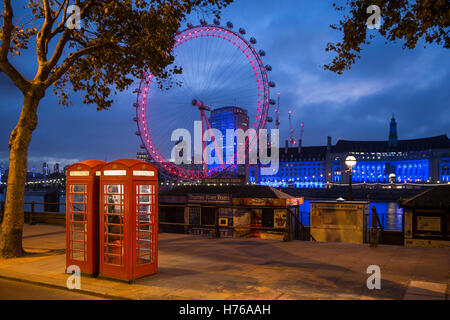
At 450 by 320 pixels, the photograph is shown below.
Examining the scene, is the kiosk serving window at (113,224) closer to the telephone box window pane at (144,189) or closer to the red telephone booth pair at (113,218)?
the red telephone booth pair at (113,218)

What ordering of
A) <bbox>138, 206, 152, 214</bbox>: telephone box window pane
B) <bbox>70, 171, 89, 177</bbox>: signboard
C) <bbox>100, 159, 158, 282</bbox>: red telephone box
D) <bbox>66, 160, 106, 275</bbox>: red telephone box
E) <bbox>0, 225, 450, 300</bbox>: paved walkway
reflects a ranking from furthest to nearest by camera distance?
<bbox>70, 171, 89, 177</bbox>: signboard < <bbox>66, 160, 106, 275</bbox>: red telephone box < <bbox>138, 206, 152, 214</bbox>: telephone box window pane < <bbox>100, 159, 158, 282</bbox>: red telephone box < <bbox>0, 225, 450, 300</bbox>: paved walkway

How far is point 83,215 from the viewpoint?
26.9ft

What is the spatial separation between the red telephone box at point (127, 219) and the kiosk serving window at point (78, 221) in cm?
59

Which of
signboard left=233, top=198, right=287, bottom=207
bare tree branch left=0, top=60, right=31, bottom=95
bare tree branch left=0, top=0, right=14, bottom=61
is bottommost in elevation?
signboard left=233, top=198, right=287, bottom=207

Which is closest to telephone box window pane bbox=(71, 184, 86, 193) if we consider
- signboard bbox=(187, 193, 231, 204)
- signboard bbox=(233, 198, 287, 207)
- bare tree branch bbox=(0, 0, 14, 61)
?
bare tree branch bbox=(0, 0, 14, 61)

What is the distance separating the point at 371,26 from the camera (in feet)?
33.1

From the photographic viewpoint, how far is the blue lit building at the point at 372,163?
133125 millimetres

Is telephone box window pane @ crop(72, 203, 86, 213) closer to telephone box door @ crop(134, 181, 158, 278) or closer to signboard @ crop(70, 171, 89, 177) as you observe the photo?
signboard @ crop(70, 171, 89, 177)

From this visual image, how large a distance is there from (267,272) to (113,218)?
358 cm

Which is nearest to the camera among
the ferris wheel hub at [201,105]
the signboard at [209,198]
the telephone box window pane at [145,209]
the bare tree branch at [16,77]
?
the telephone box window pane at [145,209]

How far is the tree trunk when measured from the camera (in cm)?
1056

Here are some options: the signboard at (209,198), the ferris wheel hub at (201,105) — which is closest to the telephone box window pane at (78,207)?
the signboard at (209,198)
